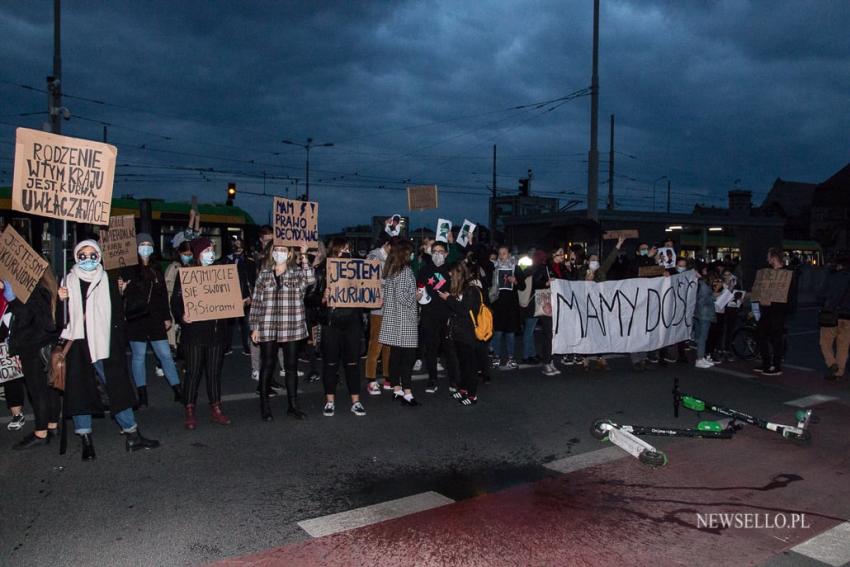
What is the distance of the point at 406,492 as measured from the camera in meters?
4.76

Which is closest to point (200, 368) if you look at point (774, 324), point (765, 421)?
point (765, 421)

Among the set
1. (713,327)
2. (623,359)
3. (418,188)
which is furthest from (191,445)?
(713,327)

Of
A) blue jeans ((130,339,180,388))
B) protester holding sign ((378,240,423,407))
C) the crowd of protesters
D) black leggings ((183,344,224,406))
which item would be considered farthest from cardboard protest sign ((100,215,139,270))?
protester holding sign ((378,240,423,407))

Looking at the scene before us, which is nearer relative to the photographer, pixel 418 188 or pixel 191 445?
pixel 191 445

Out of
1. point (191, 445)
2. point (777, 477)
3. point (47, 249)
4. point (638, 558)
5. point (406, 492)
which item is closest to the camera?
point (638, 558)

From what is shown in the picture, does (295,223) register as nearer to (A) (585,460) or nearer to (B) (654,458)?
(A) (585,460)

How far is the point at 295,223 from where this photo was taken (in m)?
7.50

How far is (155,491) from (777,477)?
15.8 feet

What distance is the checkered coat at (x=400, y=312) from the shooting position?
7.13 metres

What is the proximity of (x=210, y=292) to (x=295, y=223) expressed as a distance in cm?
148

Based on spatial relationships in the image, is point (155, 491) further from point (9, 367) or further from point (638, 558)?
point (638, 558)

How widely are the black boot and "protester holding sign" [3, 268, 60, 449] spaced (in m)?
0.75

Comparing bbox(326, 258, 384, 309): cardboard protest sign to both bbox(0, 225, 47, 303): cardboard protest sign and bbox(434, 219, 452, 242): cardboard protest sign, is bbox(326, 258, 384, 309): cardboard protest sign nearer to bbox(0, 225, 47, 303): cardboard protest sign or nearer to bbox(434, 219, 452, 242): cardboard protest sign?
bbox(0, 225, 47, 303): cardboard protest sign

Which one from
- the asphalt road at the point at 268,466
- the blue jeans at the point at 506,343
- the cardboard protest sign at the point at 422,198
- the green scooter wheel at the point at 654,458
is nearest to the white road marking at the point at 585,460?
the asphalt road at the point at 268,466
